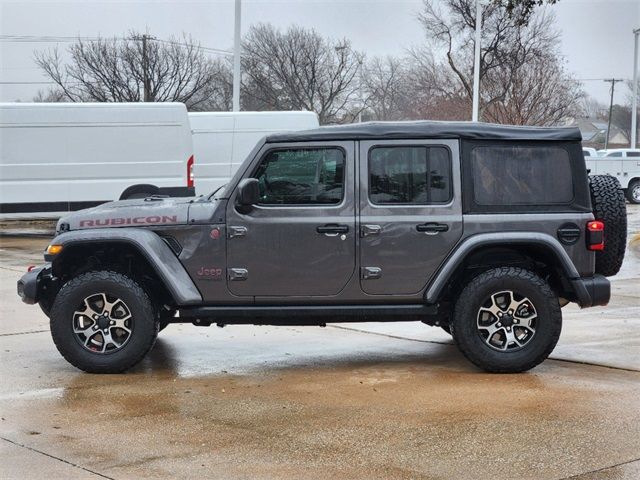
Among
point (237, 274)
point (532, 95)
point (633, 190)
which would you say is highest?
point (532, 95)

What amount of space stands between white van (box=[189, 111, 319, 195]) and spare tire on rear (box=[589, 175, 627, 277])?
13.1 m

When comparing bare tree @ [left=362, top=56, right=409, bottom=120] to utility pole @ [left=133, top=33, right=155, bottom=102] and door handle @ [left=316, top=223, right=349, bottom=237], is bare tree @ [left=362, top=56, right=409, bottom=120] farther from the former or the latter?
door handle @ [left=316, top=223, right=349, bottom=237]

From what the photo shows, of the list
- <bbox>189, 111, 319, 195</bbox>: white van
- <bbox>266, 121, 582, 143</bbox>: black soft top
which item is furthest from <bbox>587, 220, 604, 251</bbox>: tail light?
<bbox>189, 111, 319, 195</bbox>: white van

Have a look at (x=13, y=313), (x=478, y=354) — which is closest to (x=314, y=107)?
(x=13, y=313)

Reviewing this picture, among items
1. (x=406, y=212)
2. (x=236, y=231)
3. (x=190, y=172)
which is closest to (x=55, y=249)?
(x=236, y=231)

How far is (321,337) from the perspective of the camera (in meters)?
9.27

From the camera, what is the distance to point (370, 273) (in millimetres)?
7473

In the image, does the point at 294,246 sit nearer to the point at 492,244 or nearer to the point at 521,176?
the point at 492,244

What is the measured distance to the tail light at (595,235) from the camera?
24.5ft

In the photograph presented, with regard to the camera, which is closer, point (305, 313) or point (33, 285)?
point (305, 313)

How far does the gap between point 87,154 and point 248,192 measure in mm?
12582

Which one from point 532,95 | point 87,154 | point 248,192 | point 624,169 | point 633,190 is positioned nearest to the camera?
point 248,192

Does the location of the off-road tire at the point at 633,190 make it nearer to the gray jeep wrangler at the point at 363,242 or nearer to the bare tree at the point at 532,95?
the bare tree at the point at 532,95

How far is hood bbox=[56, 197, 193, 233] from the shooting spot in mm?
7508
